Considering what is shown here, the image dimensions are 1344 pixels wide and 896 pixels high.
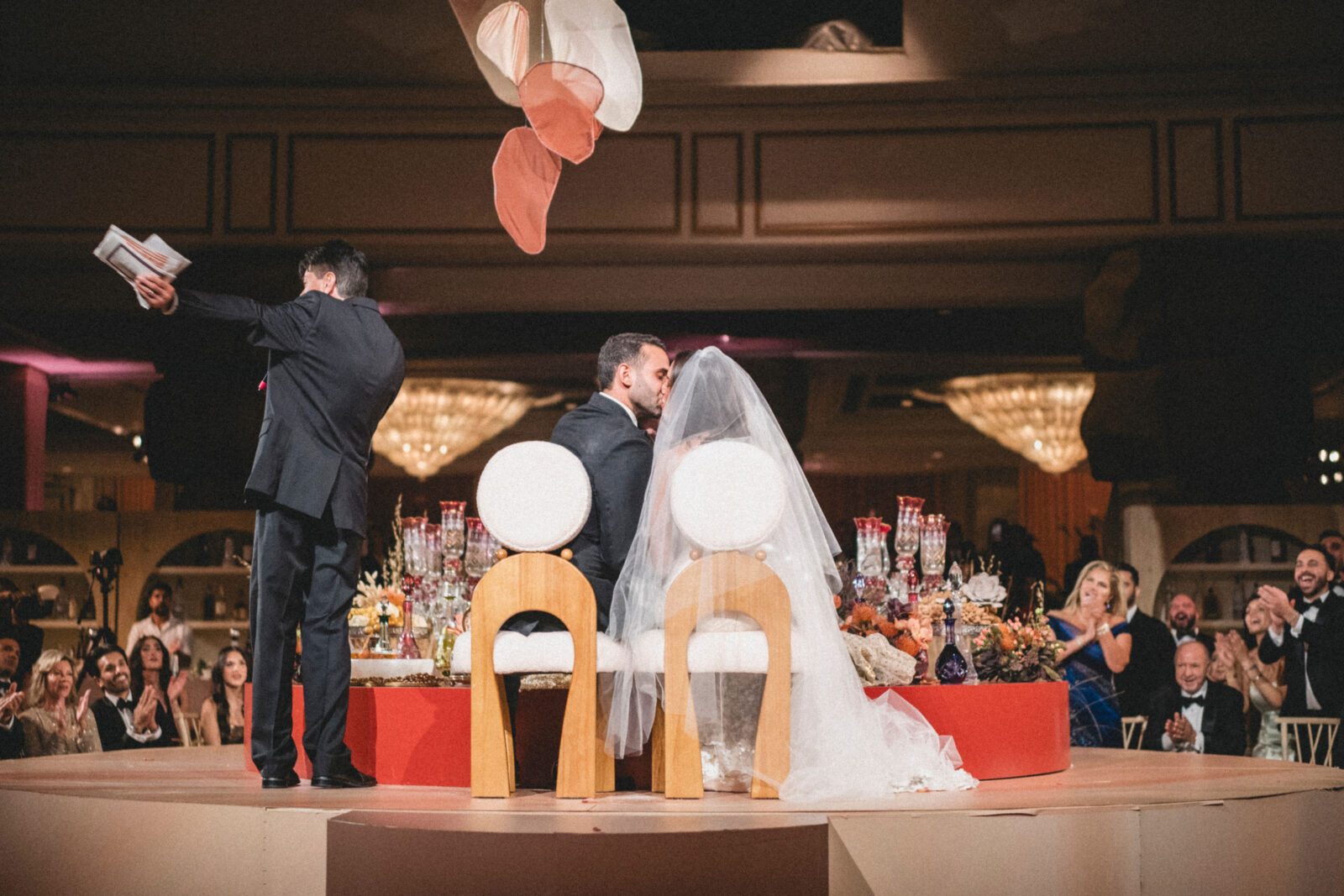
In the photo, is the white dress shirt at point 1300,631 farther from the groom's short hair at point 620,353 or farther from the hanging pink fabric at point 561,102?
the hanging pink fabric at point 561,102

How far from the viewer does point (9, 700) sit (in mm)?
5188

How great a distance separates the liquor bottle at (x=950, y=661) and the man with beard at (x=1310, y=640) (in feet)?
9.09

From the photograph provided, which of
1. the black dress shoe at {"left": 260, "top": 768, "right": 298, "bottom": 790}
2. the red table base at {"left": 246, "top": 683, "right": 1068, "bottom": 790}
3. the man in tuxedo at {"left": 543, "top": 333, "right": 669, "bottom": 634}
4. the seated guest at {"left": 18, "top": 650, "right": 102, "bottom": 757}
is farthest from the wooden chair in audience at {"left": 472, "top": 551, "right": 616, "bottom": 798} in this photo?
the seated guest at {"left": 18, "top": 650, "right": 102, "bottom": 757}

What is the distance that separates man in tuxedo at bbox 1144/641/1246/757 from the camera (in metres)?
5.73

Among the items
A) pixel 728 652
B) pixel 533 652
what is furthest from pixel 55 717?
pixel 728 652

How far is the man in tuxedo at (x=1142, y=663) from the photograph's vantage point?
6422 mm

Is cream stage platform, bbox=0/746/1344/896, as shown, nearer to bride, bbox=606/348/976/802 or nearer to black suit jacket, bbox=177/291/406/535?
bride, bbox=606/348/976/802

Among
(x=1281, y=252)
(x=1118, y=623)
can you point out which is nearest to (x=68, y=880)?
(x=1118, y=623)

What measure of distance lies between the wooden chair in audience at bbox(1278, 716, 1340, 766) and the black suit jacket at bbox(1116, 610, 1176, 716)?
581 millimetres

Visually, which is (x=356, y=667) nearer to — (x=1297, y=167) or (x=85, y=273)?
(x=85, y=273)

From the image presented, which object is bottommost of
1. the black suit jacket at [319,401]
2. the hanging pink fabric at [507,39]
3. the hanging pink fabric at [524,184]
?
the black suit jacket at [319,401]

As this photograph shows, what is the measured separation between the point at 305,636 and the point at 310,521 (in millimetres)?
304

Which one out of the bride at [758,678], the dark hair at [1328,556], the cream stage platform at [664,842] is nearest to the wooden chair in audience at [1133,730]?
the dark hair at [1328,556]

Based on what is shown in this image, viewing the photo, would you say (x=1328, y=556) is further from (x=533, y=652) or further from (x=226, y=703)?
(x=226, y=703)
